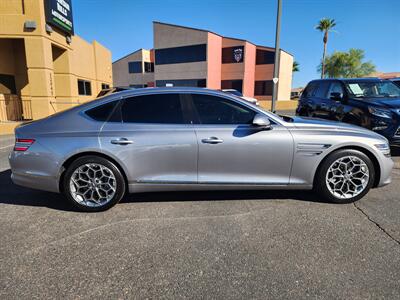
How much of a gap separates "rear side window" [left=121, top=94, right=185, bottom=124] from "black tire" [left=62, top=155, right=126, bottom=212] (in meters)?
0.62

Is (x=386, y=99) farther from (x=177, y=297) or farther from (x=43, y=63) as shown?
(x=43, y=63)

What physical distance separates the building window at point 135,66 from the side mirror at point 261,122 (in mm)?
43036

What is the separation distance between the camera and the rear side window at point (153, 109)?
359 cm

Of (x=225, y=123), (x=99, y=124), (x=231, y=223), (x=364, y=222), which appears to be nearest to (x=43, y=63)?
(x=99, y=124)

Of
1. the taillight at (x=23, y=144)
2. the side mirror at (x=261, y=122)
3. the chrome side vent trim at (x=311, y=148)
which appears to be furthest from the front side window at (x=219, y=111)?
the taillight at (x=23, y=144)

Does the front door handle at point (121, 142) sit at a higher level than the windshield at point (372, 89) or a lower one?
lower

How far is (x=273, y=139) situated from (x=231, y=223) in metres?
1.19

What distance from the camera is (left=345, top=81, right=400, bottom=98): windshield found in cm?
669

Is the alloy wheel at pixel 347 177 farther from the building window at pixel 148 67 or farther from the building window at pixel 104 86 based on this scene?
the building window at pixel 148 67

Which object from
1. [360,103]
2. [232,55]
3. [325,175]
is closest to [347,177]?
[325,175]

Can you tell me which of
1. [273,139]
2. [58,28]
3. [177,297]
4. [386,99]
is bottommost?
[177,297]

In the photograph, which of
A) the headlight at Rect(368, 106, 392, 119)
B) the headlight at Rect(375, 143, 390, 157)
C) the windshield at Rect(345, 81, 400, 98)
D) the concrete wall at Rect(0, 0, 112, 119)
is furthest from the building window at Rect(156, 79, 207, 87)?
the headlight at Rect(375, 143, 390, 157)

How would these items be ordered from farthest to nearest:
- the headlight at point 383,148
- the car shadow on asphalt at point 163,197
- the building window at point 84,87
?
1. the building window at point 84,87
2. the car shadow on asphalt at point 163,197
3. the headlight at point 383,148

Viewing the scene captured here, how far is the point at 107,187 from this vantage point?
3576 millimetres
